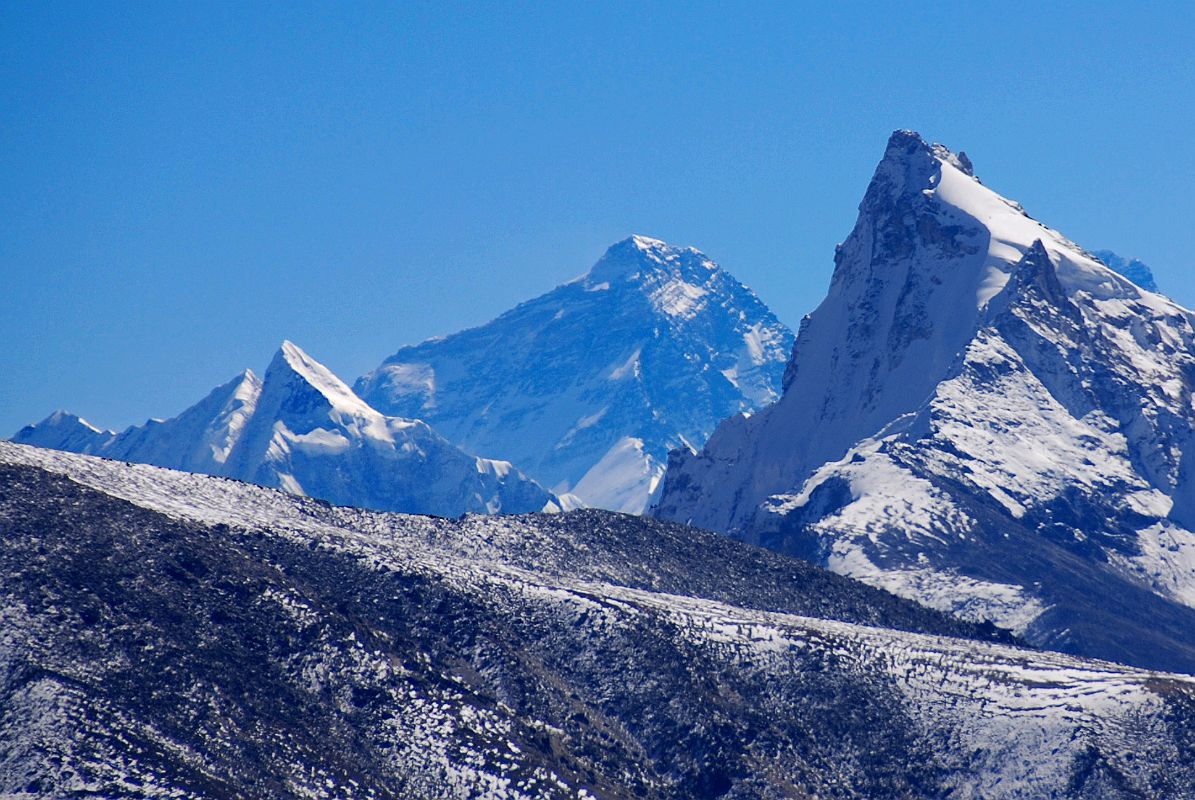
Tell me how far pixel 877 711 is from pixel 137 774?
68.3 metres

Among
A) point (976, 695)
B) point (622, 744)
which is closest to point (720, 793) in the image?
point (622, 744)

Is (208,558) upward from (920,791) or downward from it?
upward

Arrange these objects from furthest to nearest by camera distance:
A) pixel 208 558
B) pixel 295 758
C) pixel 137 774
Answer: pixel 208 558
pixel 295 758
pixel 137 774

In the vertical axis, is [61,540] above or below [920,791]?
above

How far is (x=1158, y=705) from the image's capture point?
19450cm

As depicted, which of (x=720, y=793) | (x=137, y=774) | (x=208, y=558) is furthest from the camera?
(x=208, y=558)

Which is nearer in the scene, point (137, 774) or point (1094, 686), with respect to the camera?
point (137, 774)

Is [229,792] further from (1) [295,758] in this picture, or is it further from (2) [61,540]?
(2) [61,540]

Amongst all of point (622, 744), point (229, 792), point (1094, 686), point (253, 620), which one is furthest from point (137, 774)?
point (1094, 686)

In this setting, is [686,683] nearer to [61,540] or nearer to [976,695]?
[976,695]

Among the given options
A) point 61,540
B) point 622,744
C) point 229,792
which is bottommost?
point 229,792

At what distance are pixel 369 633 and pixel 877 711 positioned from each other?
43758 millimetres

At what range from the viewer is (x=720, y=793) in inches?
7293

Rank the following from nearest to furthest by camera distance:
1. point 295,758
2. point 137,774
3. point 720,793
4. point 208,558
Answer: point 137,774 → point 295,758 → point 720,793 → point 208,558
